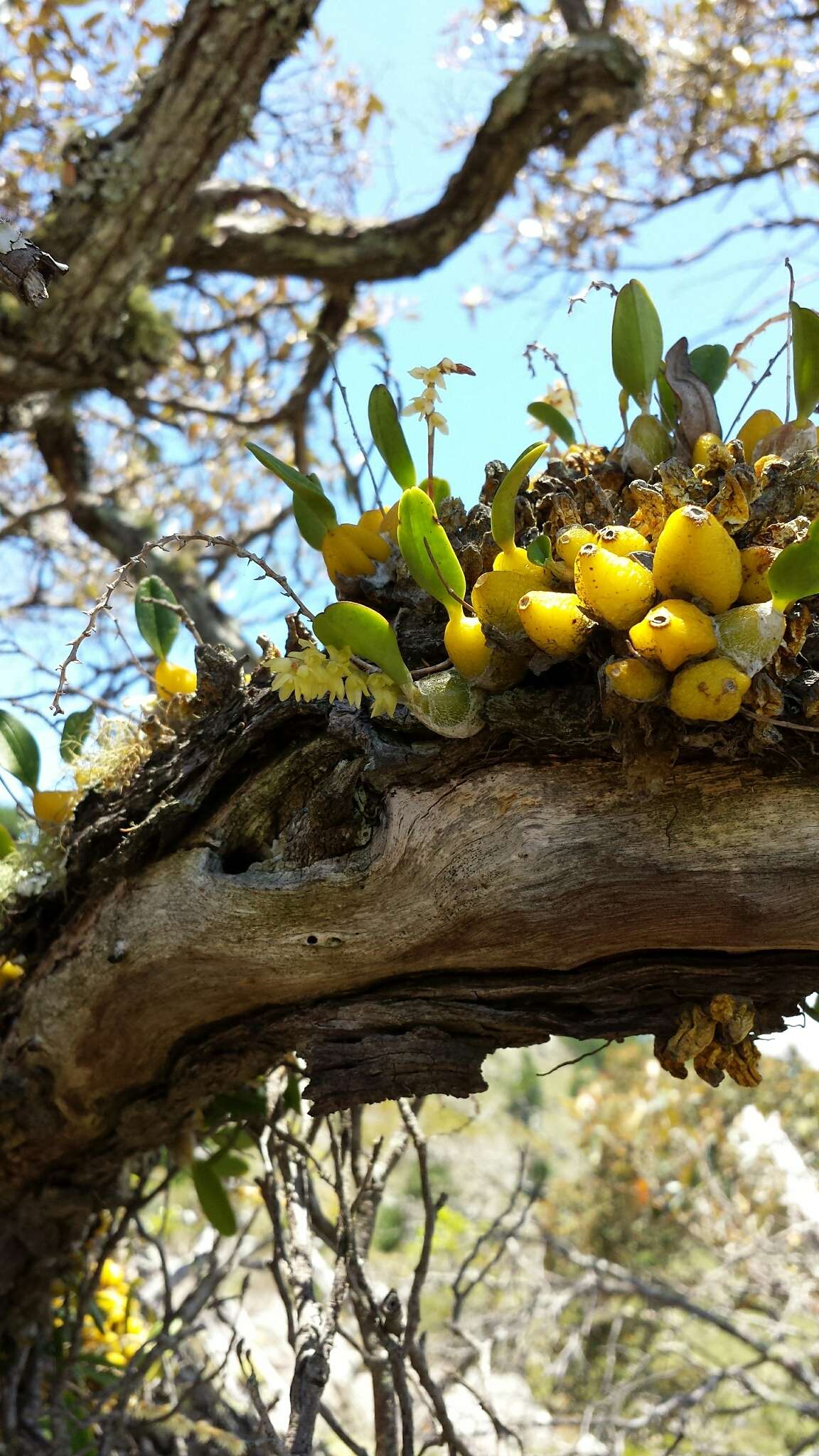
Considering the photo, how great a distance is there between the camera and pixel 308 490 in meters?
1.23

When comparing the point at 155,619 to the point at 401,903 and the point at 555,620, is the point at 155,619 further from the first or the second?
the point at 555,620

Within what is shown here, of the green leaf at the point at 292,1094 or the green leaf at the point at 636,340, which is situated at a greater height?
the green leaf at the point at 636,340

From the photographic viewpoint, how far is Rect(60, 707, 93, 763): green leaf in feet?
5.29

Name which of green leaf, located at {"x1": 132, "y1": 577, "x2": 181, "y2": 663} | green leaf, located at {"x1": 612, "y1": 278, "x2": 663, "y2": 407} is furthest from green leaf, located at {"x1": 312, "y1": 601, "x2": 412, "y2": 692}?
green leaf, located at {"x1": 132, "y1": 577, "x2": 181, "y2": 663}

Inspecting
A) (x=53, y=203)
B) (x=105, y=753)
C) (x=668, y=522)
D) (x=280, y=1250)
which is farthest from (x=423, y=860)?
(x=53, y=203)

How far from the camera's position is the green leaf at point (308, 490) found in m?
1.19

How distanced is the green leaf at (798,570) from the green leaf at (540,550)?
280mm

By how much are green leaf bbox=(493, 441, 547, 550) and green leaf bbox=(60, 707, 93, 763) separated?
829 millimetres

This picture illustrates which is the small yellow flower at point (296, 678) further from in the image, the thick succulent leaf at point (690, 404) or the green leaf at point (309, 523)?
the thick succulent leaf at point (690, 404)

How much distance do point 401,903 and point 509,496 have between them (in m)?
0.45

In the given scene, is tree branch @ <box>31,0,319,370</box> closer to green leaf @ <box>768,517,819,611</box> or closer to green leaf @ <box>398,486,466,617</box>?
green leaf @ <box>398,486,466,617</box>

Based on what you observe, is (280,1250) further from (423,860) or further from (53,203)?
(53,203)

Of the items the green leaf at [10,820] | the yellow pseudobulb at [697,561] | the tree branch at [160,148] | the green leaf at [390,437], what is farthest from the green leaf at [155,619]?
the tree branch at [160,148]

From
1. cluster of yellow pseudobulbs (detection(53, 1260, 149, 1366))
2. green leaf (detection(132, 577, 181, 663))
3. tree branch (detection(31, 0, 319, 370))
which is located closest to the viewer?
green leaf (detection(132, 577, 181, 663))
